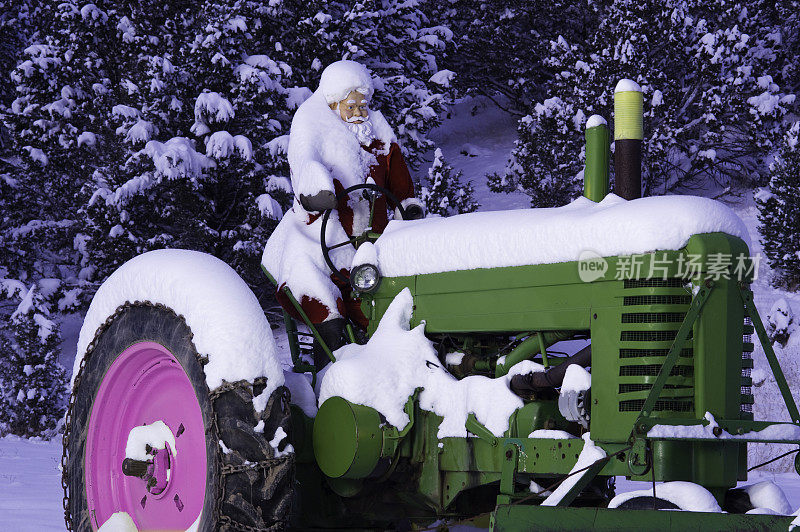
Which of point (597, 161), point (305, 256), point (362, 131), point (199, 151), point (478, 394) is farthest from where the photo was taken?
point (199, 151)

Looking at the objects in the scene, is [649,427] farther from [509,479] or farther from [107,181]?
[107,181]

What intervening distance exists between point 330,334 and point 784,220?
1475 centimetres

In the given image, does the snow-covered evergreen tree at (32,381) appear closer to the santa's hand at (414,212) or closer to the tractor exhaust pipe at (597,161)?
the santa's hand at (414,212)

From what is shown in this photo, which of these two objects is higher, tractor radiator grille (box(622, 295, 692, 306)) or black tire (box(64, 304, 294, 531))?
tractor radiator grille (box(622, 295, 692, 306))

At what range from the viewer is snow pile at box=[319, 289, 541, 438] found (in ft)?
12.2

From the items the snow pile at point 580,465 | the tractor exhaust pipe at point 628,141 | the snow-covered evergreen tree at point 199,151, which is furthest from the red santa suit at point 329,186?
the snow-covered evergreen tree at point 199,151

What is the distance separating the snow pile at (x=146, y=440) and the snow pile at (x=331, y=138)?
1.21 m

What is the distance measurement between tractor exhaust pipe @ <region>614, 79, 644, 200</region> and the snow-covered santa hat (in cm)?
139

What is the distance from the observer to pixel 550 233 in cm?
344

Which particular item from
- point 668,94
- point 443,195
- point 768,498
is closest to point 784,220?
point 668,94

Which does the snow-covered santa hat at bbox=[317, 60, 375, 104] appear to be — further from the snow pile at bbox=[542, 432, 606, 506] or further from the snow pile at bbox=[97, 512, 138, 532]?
the snow pile at bbox=[542, 432, 606, 506]

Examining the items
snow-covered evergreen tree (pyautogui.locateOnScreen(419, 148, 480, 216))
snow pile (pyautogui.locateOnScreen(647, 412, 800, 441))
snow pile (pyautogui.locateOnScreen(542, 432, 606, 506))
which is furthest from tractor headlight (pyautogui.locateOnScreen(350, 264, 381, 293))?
snow-covered evergreen tree (pyautogui.locateOnScreen(419, 148, 480, 216))

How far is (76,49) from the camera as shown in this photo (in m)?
19.7

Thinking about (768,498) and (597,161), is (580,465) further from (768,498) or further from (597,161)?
(597,161)
